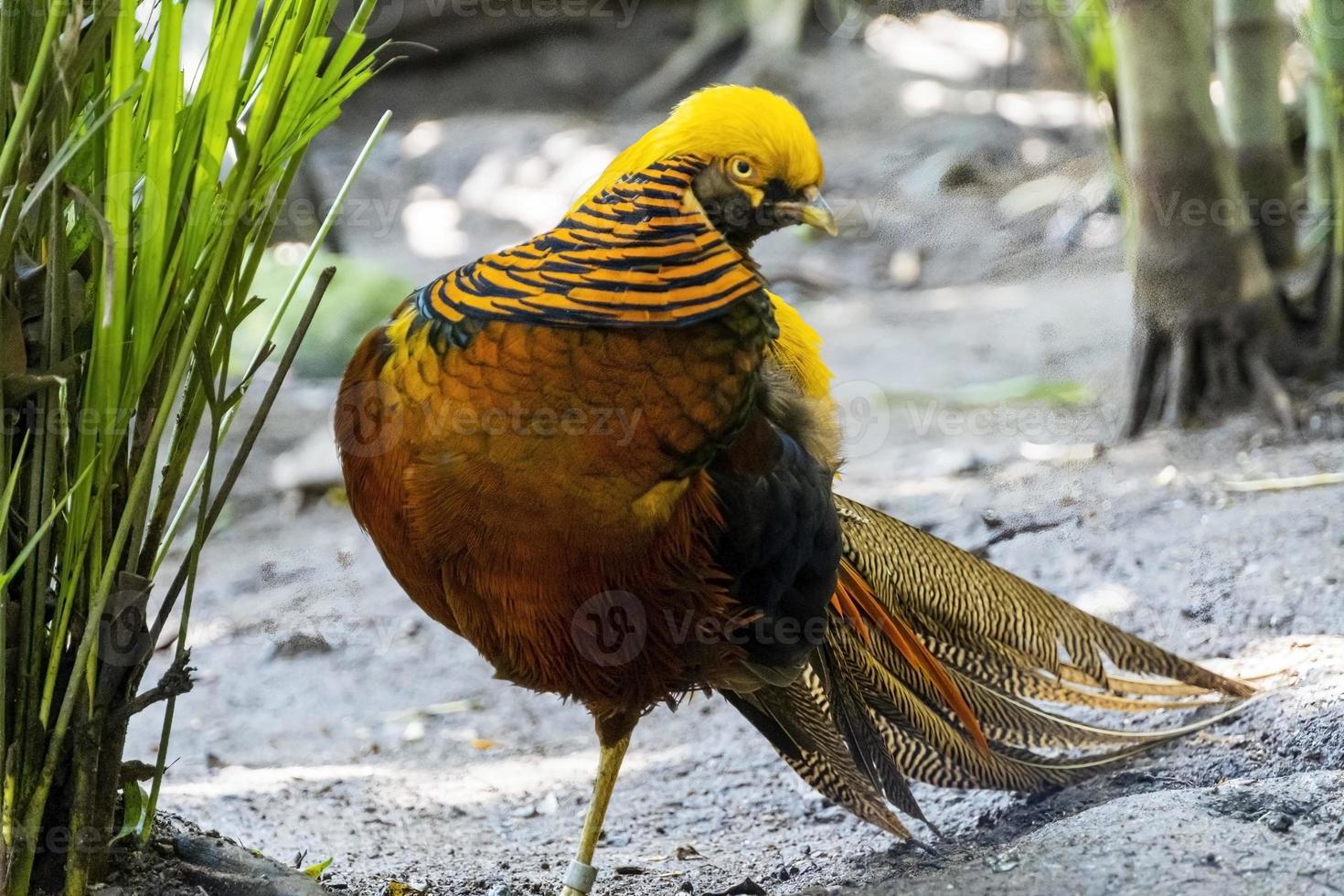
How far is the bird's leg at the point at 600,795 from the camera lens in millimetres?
2463

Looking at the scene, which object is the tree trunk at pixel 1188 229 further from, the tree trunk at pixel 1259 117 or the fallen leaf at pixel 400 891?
the fallen leaf at pixel 400 891

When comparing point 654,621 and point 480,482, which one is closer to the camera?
point 480,482

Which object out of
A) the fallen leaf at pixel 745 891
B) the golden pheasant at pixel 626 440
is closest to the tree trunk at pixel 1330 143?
the golden pheasant at pixel 626 440

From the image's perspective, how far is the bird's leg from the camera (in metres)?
2.46

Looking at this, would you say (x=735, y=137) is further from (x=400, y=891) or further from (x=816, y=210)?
(x=400, y=891)

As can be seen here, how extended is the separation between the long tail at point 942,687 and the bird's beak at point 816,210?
0.75m

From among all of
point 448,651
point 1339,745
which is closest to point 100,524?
point 1339,745

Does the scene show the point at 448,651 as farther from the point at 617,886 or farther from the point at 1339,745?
the point at 1339,745

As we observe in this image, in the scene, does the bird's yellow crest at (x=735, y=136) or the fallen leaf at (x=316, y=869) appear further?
the fallen leaf at (x=316, y=869)

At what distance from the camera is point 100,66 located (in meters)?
1.81

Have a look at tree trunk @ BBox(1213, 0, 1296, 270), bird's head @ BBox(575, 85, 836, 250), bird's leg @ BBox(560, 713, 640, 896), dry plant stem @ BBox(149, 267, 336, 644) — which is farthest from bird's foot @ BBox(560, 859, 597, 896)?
tree trunk @ BBox(1213, 0, 1296, 270)

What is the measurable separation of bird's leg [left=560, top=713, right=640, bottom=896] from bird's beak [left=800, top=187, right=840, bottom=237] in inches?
37.7

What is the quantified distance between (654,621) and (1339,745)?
54.3 inches

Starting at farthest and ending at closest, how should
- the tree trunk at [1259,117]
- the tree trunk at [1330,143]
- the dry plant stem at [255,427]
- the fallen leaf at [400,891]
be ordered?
the tree trunk at [1259,117] → the tree trunk at [1330,143] → the fallen leaf at [400,891] → the dry plant stem at [255,427]
